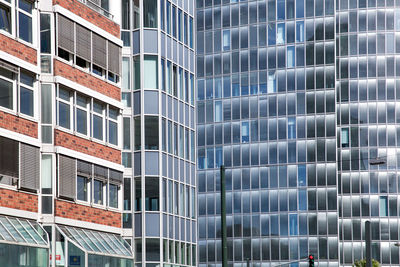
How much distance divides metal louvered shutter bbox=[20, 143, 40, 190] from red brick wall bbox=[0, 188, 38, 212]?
34 cm

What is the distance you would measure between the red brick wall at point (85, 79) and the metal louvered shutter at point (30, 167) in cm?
329

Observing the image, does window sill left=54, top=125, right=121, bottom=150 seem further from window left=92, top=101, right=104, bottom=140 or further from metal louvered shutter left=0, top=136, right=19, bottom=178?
metal louvered shutter left=0, top=136, right=19, bottom=178

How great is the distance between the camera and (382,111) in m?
109

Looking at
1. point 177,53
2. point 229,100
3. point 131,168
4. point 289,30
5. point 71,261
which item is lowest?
point 71,261

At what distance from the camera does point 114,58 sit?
131 feet

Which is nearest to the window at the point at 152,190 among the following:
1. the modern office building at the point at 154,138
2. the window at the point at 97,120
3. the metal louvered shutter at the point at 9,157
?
the modern office building at the point at 154,138

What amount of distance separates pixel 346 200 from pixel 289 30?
19920 millimetres

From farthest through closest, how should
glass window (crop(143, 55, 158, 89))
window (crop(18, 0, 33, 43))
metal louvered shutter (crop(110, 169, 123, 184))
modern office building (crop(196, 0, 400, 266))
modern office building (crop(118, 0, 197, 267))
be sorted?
modern office building (crop(196, 0, 400, 266)) → glass window (crop(143, 55, 158, 89)) → modern office building (crop(118, 0, 197, 267)) → metal louvered shutter (crop(110, 169, 123, 184)) → window (crop(18, 0, 33, 43))

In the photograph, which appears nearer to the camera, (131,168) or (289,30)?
(131,168)

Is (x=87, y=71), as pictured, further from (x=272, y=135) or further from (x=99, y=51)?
(x=272, y=135)

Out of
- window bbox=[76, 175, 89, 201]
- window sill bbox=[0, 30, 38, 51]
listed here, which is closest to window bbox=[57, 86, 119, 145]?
window bbox=[76, 175, 89, 201]

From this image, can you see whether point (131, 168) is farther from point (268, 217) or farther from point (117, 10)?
point (268, 217)

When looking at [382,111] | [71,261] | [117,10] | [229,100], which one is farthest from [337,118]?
[71,261]

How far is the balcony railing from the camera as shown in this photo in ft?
126
